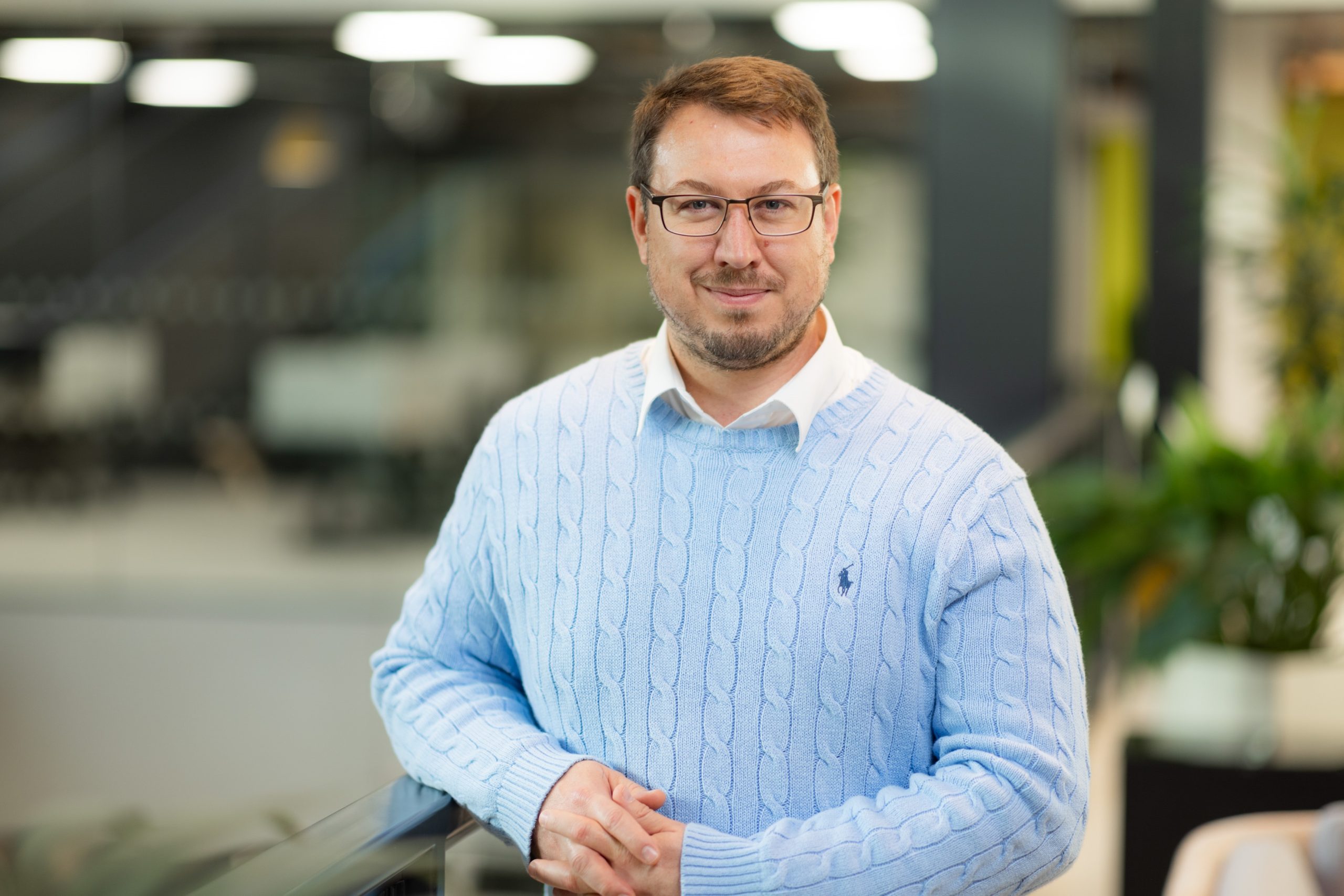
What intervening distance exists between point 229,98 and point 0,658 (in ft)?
11.6

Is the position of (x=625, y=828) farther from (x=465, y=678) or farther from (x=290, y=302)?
(x=290, y=302)

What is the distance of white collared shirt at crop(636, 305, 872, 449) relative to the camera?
1.57 meters

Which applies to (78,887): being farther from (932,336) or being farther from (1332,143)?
(1332,143)

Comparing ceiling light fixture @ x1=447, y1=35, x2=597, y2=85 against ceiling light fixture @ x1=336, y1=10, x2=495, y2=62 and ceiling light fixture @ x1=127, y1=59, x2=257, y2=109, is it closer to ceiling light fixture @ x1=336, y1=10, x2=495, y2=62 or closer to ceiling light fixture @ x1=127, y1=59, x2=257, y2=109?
ceiling light fixture @ x1=336, y1=10, x2=495, y2=62

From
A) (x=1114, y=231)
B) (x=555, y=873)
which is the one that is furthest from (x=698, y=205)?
(x=1114, y=231)

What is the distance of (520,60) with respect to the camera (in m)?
8.12

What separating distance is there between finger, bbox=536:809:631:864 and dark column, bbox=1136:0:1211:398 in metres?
5.39

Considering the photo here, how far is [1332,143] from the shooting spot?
11.0 m

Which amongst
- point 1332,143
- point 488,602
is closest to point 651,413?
point 488,602

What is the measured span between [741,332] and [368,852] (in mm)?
673

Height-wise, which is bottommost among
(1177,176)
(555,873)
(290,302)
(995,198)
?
(555,873)

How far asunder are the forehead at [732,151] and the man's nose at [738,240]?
29 mm

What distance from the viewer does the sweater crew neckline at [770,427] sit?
1.60 meters

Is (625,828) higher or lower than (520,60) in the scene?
lower
